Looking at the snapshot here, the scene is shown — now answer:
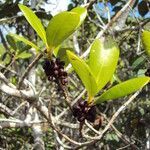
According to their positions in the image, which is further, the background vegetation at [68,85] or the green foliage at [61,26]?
the background vegetation at [68,85]

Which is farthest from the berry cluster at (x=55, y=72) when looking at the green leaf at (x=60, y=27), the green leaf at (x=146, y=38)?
the green leaf at (x=146, y=38)

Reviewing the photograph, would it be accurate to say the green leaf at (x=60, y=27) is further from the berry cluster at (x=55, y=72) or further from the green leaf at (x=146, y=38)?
the green leaf at (x=146, y=38)

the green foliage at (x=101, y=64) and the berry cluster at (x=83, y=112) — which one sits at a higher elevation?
the green foliage at (x=101, y=64)

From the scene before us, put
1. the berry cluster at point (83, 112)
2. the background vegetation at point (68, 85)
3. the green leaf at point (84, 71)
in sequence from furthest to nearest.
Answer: the background vegetation at point (68, 85) → the berry cluster at point (83, 112) → the green leaf at point (84, 71)

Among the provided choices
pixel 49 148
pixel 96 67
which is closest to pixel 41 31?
pixel 96 67

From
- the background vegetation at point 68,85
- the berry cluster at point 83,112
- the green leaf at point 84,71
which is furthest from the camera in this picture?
the background vegetation at point 68,85

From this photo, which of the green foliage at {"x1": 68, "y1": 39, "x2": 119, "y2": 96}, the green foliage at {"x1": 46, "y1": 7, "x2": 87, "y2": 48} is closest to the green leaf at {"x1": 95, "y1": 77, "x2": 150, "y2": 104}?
the green foliage at {"x1": 68, "y1": 39, "x2": 119, "y2": 96}
